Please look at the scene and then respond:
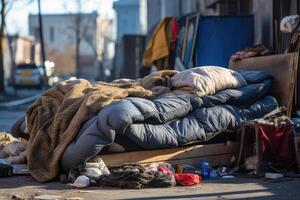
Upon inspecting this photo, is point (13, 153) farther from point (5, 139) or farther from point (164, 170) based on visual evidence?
point (164, 170)

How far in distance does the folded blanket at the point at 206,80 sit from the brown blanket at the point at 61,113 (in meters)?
0.28

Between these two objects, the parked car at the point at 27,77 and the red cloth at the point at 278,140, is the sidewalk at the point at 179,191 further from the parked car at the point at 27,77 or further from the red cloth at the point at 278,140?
the parked car at the point at 27,77

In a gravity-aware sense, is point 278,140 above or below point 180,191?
above

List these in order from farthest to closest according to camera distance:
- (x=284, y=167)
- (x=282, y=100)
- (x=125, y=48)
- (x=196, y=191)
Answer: (x=125, y=48) < (x=282, y=100) < (x=284, y=167) < (x=196, y=191)

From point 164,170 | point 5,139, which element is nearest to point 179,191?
point 164,170

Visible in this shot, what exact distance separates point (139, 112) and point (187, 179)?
1037 millimetres

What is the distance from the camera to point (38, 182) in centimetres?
818

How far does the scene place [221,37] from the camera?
1477cm

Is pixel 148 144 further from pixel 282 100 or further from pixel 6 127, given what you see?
pixel 6 127

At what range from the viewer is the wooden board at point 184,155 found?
8.46 meters

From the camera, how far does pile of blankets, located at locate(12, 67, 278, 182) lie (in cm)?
823

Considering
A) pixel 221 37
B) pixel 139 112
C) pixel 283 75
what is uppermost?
pixel 221 37

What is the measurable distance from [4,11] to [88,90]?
30.1m

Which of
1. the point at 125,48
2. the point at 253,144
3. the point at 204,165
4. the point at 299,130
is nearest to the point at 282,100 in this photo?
the point at 299,130
